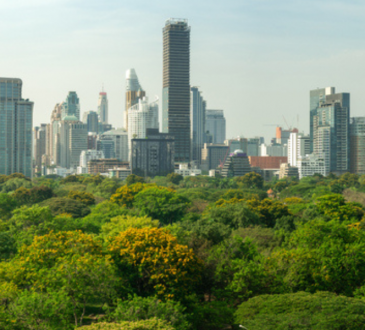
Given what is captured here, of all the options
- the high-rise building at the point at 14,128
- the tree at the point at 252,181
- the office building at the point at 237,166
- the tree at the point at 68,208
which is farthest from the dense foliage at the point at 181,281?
the office building at the point at 237,166

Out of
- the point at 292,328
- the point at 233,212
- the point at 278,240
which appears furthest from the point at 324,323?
the point at 233,212

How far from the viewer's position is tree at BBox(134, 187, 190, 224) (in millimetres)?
71812

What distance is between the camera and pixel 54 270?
112ft

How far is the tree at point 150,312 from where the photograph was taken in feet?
101

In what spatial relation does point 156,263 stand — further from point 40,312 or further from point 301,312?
point 301,312

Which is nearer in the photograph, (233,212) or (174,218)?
(233,212)

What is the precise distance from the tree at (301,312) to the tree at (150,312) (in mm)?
3358

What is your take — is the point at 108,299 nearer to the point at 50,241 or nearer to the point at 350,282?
the point at 50,241

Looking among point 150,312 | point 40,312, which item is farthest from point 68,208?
point 40,312

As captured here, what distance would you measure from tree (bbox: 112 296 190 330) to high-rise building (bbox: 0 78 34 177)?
158073 mm

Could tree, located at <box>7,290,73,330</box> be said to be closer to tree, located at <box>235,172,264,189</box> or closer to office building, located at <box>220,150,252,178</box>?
tree, located at <box>235,172,264,189</box>

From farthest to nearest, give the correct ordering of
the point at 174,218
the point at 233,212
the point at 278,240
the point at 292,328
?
1. the point at 174,218
2. the point at 233,212
3. the point at 278,240
4. the point at 292,328

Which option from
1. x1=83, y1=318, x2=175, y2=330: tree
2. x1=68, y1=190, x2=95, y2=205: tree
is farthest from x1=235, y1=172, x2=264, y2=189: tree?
x1=83, y1=318, x2=175, y2=330: tree

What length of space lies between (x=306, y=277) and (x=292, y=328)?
9.11m
